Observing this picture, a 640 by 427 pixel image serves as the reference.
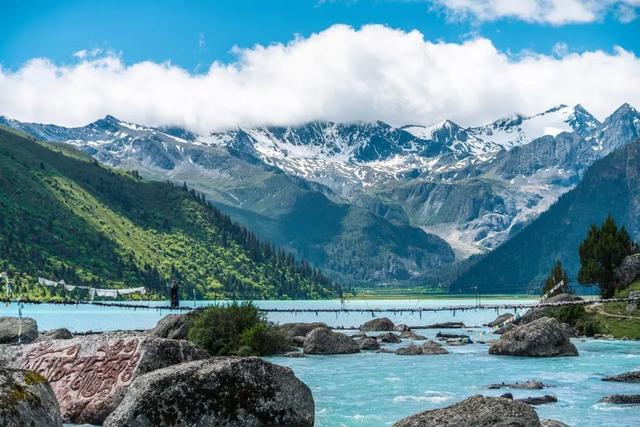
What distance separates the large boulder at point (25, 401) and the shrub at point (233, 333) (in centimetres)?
4617

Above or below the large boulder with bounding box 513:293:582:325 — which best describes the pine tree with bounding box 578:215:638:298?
above

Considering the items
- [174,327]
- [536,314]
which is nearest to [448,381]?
[174,327]

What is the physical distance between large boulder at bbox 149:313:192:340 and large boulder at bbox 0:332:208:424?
128ft

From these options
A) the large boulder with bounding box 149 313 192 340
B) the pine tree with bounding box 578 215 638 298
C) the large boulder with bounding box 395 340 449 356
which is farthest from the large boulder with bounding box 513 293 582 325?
the large boulder with bounding box 149 313 192 340

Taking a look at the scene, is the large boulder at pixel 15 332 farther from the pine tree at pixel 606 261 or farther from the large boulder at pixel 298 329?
the pine tree at pixel 606 261

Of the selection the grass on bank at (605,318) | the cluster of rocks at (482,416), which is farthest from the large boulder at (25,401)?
the grass on bank at (605,318)

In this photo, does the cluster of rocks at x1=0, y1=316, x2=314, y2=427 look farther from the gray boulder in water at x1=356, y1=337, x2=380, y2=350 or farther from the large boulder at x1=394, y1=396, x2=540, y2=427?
the gray boulder in water at x1=356, y1=337, x2=380, y2=350

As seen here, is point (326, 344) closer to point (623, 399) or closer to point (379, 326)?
point (623, 399)

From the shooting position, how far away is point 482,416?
21.3 meters

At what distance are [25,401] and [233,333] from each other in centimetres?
5080

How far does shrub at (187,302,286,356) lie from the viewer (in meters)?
65.5

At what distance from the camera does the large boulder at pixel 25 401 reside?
16891 mm

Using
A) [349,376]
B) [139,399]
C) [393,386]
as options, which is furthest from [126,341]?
[349,376]

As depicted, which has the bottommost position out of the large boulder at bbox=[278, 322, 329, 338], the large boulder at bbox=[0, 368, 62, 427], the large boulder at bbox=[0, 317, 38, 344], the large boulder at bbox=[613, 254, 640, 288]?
the large boulder at bbox=[278, 322, 329, 338]
